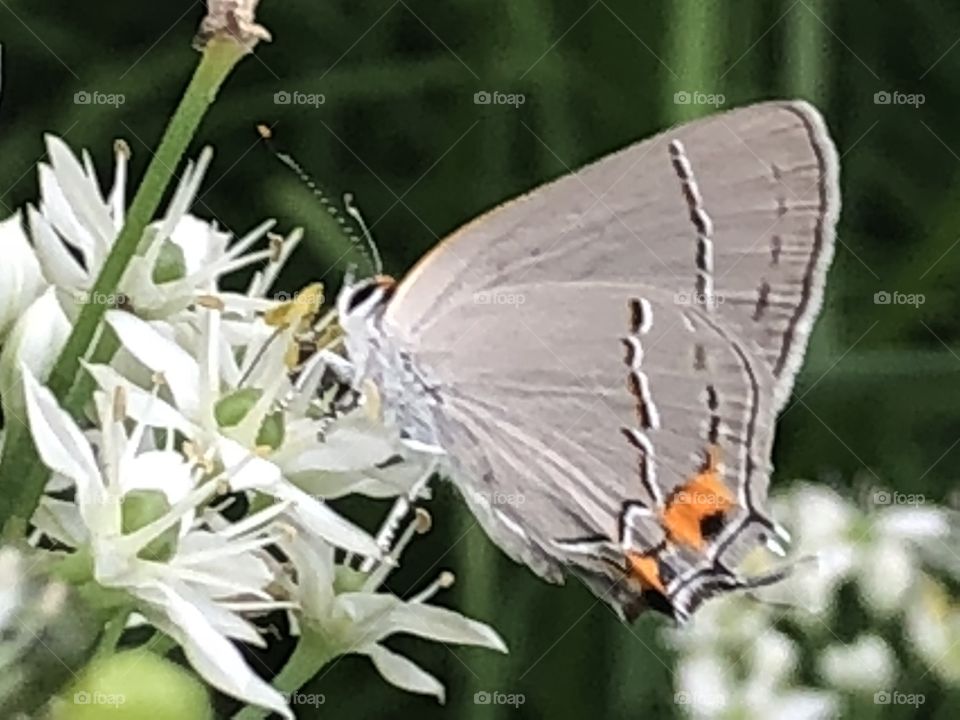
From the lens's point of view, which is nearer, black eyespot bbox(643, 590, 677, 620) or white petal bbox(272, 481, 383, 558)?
white petal bbox(272, 481, 383, 558)

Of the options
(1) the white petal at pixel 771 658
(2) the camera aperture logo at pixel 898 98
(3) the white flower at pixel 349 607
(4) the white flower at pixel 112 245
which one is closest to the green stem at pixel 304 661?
(3) the white flower at pixel 349 607

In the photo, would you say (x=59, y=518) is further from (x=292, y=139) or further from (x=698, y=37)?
(x=698, y=37)

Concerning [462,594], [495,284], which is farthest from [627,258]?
[462,594]

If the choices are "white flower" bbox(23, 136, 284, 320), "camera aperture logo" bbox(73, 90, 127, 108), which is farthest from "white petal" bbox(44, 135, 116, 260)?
"camera aperture logo" bbox(73, 90, 127, 108)

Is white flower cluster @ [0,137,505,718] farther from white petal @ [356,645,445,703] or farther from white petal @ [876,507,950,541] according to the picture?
white petal @ [876,507,950,541]

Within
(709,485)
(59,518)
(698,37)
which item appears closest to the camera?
(59,518)

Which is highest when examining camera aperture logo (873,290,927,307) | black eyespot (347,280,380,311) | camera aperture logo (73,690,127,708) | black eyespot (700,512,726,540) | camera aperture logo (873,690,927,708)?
black eyespot (347,280,380,311)

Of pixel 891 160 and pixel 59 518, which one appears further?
pixel 891 160
